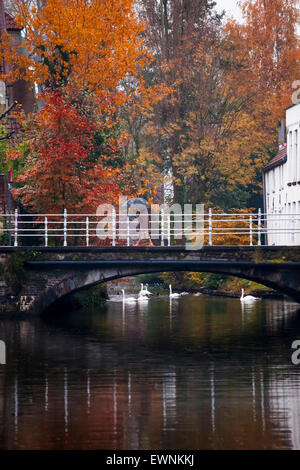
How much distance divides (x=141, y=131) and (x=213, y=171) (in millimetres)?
5767

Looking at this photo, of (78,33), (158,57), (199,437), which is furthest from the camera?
(158,57)

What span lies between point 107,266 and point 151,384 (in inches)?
679

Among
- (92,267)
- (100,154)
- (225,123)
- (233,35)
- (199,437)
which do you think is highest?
(233,35)

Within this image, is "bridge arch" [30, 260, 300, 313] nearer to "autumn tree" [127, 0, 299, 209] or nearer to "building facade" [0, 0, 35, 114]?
"building facade" [0, 0, 35, 114]

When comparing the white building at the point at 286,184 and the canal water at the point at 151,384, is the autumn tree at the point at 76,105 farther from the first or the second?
the white building at the point at 286,184

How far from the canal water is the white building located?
12.0 metres

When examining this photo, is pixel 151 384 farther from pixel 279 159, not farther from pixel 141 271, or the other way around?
pixel 279 159

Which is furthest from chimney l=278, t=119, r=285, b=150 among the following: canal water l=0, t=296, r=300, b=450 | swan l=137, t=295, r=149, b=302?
→ canal water l=0, t=296, r=300, b=450

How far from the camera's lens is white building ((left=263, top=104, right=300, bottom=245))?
5000 centimetres

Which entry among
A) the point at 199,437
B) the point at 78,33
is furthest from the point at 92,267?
the point at 199,437

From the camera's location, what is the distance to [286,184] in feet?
177

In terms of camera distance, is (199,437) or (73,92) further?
(73,92)

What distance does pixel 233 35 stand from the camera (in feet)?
211

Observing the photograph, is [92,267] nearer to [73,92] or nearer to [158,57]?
[73,92]
